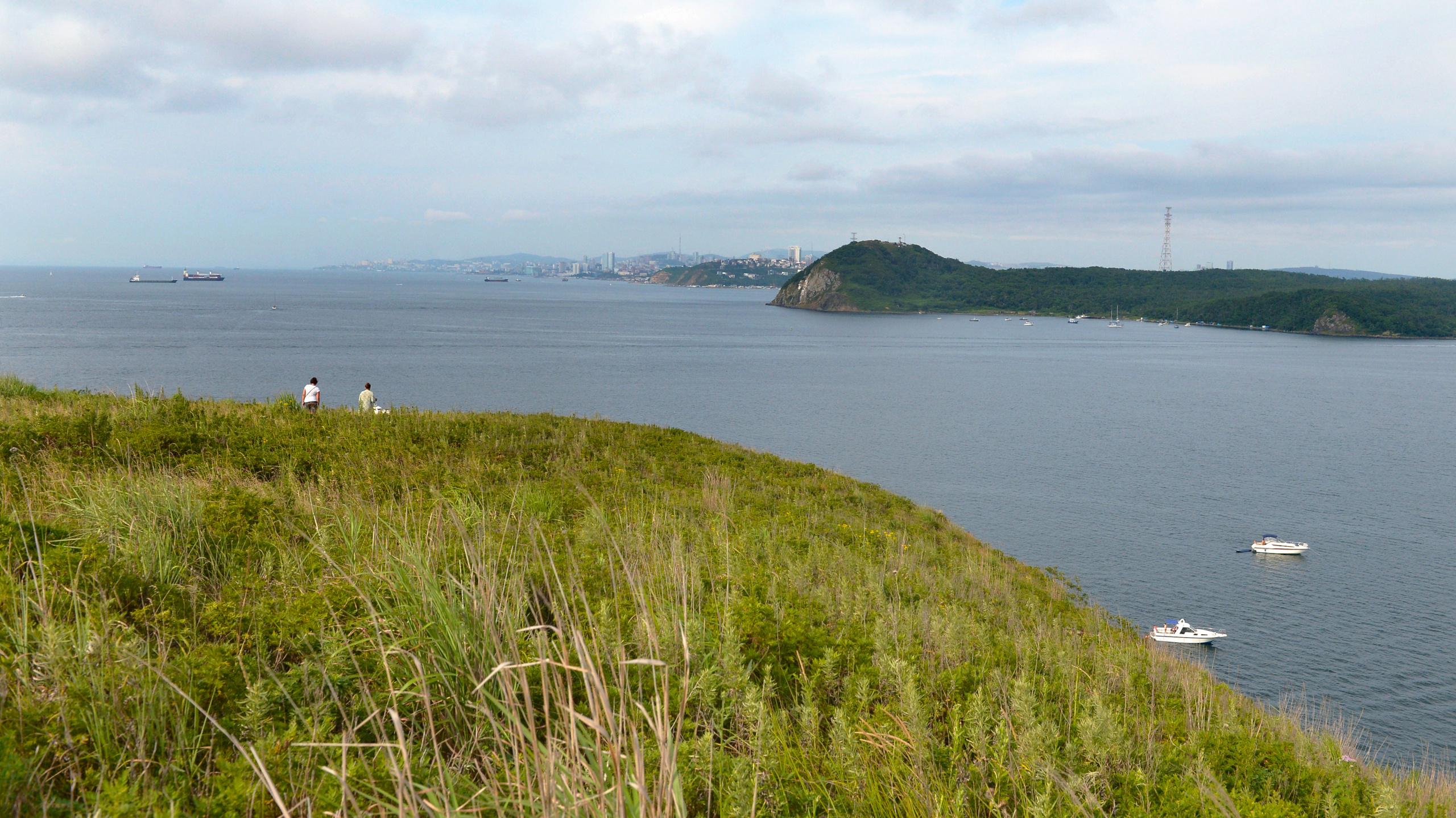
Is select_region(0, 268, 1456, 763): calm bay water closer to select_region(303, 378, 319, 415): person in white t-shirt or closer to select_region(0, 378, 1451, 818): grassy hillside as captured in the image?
select_region(303, 378, 319, 415): person in white t-shirt

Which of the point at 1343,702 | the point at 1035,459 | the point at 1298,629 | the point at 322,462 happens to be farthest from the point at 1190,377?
the point at 322,462

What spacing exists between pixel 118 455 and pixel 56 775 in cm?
1114

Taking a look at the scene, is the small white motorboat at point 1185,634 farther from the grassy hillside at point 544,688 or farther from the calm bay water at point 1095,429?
the grassy hillside at point 544,688

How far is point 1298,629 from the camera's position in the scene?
37.7 m

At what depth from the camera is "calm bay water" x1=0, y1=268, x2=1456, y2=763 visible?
3825cm

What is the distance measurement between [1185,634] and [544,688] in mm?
36168

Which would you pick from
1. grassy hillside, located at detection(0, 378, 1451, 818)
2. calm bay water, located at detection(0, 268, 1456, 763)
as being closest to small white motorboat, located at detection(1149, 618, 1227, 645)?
calm bay water, located at detection(0, 268, 1456, 763)

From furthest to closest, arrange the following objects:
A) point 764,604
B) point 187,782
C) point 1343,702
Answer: point 1343,702
point 764,604
point 187,782

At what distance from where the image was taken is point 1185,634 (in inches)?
1278

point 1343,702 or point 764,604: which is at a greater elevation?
point 764,604

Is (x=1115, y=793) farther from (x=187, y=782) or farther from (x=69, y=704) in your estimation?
(x=69, y=704)

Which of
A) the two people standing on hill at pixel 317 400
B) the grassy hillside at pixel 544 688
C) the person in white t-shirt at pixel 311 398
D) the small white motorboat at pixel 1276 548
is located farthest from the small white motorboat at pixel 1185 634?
the person in white t-shirt at pixel 311 398

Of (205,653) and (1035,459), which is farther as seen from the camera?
(1035,459)

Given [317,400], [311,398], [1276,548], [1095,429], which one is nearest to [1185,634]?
[1276,548]
